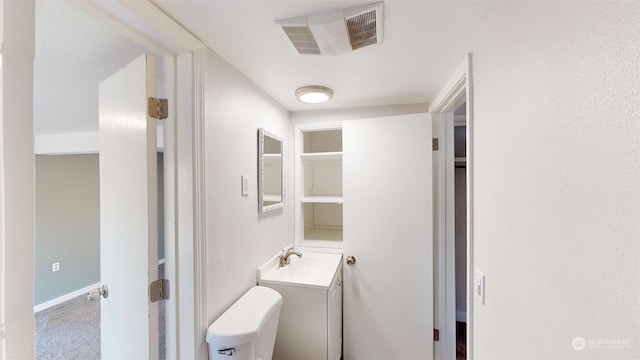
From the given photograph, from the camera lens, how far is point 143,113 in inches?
40.0

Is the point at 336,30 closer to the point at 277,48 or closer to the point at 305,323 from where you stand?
the point at 277,48

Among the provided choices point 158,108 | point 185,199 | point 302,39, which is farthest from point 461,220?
point 158,108

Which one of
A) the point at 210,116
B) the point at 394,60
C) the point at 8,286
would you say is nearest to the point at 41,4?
the point at 210,116

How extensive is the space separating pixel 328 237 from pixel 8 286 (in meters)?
2.20

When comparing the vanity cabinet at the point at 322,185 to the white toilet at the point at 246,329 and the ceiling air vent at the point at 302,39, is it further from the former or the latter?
the ceiling air vent at the point at 302,39

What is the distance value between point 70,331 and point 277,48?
11.6 feet

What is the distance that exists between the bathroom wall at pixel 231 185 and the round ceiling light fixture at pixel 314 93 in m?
0.28

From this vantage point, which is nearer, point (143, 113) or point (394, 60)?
point (143, 113)

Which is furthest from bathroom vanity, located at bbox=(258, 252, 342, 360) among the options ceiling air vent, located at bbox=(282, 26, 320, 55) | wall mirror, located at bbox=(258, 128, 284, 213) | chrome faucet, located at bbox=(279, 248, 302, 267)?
ceiling air vent, located at bbox=(282, 26, 320, 55)

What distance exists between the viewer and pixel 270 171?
5.85 ft

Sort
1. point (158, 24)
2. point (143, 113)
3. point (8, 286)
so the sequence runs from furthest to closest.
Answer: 1. point (143, 113)
2. point (158, 24)
3. point (8, 286)

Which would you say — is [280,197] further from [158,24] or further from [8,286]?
[8,286]

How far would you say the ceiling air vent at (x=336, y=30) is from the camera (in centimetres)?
88

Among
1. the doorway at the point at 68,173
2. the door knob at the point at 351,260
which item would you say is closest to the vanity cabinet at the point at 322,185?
the door knob at the point at 351,260
